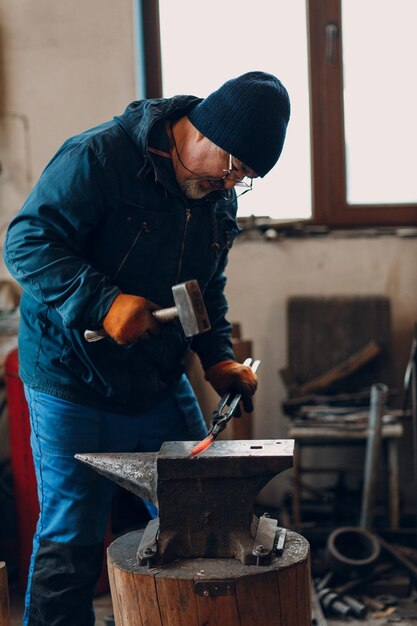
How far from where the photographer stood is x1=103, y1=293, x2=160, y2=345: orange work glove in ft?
5.82

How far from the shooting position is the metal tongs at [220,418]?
176 cm

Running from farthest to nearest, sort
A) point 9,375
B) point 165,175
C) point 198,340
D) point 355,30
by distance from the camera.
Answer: point 355,30 < point 9,375 < point 198,340 < point 165,175

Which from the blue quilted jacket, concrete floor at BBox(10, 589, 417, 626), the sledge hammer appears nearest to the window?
concrete floor at BBox(10, 589, 417, 626)

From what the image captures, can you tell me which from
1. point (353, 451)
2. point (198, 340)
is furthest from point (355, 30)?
point (198, 340)

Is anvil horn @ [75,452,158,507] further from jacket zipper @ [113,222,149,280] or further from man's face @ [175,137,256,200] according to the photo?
man's face @ [175,137,256,200]

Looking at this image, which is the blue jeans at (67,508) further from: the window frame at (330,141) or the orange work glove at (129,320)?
the window frame at (330,141)

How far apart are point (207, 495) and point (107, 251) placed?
0.63 meters

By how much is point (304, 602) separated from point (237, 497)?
28 cm

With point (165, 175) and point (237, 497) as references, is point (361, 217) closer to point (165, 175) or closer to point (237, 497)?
point (165, 175)

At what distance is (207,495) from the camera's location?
172 centimetres

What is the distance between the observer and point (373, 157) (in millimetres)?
4059

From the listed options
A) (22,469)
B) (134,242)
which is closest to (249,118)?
(134,242)

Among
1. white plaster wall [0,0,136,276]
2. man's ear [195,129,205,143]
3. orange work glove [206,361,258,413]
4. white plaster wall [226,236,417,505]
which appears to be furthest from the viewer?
white plaster wall [226,236,417,505]

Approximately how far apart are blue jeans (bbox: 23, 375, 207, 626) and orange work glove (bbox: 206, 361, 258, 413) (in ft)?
0.97
